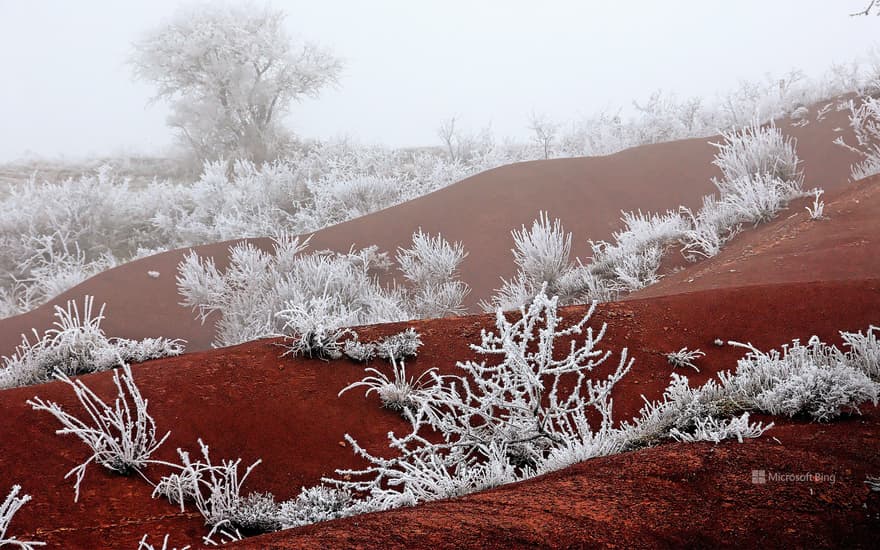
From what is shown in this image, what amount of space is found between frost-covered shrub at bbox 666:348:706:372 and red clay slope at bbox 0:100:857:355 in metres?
4.55

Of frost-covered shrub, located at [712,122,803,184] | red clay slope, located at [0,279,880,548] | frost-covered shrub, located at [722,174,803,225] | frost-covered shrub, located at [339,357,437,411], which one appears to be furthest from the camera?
frost-covered shrub, located at [712,122,803,184]

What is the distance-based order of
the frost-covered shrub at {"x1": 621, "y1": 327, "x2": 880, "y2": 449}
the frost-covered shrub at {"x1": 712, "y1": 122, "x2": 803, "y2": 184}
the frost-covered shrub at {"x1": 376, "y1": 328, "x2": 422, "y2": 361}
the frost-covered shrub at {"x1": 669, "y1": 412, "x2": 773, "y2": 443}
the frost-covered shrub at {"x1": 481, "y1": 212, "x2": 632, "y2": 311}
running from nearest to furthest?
Result: 1. the frost-covered shrub at {"x1": 669, "y1": 412, "x2": 773, "y2": 443}
2. the frost-covered shrub at {"x1": 621, "y1": 327, "x2": 880, "y2": 449}
3. the frost-covered shrub at {"x1": 376, "y1": 328, "x2": 422, "y2": 361}
4. the frost-covered shrub at {"x1": 481, "y1": 212, "x2": 632, "y2": 311}
5. the frost-covered shrub at {"x1": 712, "y1": 122, "x2": 803, "y2": 184}

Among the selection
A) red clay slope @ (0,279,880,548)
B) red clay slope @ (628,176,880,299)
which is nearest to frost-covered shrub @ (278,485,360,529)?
red clay slope @ (0,279,880,548)

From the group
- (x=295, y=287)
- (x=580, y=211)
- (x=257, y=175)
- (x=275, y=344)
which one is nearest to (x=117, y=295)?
(x=295, y=287)

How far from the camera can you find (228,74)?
2366 cm

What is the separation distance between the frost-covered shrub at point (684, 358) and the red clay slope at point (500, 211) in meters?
4.55

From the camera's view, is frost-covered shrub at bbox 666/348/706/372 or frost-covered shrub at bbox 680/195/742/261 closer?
frost-covered shrub at bbox 666/348/706/372

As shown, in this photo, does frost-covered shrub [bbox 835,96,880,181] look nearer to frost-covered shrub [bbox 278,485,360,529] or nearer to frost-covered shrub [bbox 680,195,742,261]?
frost-covered shrub [bbox 680,195,742,261]

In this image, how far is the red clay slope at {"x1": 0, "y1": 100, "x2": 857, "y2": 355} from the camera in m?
8.88

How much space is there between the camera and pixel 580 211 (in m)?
11.1

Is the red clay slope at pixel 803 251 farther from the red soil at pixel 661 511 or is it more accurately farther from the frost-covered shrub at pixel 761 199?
the red soil at pixel 661 511

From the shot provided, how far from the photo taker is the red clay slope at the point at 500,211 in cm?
888

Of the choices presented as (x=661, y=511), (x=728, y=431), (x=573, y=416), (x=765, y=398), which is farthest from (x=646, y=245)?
(x=661, y=511)

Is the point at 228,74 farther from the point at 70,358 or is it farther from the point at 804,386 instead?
the point at 804,386
